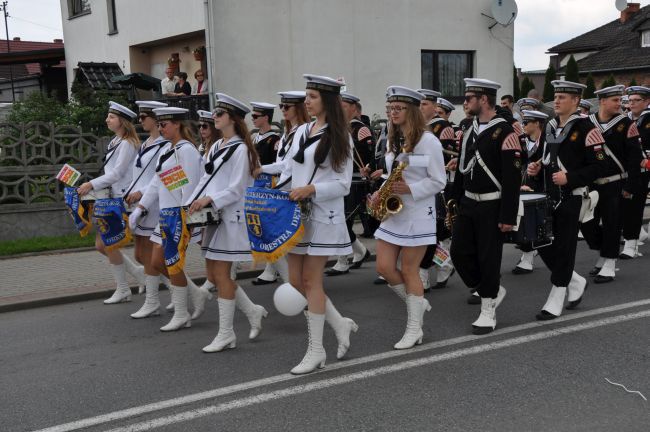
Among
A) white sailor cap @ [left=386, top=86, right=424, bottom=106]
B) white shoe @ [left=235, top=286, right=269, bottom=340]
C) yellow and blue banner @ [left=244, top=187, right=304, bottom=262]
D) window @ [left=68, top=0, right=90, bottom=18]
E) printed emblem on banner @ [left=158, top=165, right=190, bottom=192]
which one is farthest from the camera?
window @ [left=68, top=0, right=90, bottom=18]

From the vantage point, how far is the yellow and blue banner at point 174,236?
19.3ft

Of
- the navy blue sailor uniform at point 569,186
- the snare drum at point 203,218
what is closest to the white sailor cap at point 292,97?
the snare drum at point 203,218

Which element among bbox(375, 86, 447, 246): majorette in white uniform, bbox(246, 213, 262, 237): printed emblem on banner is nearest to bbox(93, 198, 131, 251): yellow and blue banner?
bbox(246, 213, 262, 237): printed emblem on banner

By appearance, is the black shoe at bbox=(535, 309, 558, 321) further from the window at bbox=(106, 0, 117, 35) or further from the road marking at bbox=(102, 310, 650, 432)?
the window at bbox=(106, 0, 117, 35)

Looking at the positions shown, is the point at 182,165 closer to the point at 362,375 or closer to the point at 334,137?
the point at 334,137

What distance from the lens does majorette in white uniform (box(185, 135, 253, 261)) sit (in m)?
5.62

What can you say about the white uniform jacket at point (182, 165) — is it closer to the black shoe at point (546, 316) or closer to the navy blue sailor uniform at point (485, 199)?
the navy blue sailor uniform at point (485, 199)

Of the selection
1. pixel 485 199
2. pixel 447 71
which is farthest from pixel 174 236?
pixel 447 71

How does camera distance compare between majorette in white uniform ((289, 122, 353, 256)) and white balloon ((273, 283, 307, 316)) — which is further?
white balloon ((273, 283, 307, 316))

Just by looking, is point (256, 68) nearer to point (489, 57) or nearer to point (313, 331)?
point (489, 57)

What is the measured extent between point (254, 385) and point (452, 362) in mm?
1413

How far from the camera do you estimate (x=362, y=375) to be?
5.09 m

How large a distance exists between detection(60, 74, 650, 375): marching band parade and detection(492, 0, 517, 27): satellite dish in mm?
14032

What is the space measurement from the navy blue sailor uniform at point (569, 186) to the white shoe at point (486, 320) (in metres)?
0.79
